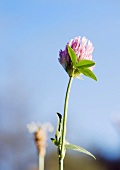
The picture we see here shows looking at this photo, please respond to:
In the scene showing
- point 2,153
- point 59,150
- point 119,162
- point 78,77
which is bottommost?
point 59,150

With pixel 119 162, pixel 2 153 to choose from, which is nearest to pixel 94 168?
pixel 119 162

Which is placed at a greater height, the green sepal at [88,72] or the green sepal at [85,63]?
the green sepal at [85,63]

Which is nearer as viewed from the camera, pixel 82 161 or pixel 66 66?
pixel 66 66

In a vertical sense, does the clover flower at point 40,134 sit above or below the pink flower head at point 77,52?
below

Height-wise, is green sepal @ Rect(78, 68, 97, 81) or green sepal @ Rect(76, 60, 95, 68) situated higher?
green sepal @ Rect(76, 60, 95, 68)

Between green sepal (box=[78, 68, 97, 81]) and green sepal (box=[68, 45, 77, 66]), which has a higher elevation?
green sepal (box=[68, 45, 77, 66])

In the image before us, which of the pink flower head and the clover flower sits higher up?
the pink flower head

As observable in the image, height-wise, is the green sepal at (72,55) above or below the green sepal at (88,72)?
above

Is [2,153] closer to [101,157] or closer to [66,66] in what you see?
[66,66]
